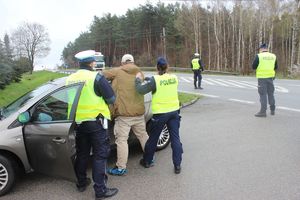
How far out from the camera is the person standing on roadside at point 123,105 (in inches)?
204

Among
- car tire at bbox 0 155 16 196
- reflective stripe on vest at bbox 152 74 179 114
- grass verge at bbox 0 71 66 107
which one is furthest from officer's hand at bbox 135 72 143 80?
grass verge at bbox 0 71 66 107

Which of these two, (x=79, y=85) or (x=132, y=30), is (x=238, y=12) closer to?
(x=132, y=30)

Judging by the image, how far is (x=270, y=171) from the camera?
5039mm

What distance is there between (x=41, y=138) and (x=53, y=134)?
0.62 feet

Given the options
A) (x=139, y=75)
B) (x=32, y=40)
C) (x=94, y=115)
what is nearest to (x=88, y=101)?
(x=94, y=115)

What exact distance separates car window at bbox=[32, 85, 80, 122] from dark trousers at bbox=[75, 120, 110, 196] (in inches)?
16.0

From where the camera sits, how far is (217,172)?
16.7 feet

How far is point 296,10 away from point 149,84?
35373 mm

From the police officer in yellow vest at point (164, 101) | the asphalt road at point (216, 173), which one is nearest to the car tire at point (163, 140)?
the asphalt road at point (216, 173)

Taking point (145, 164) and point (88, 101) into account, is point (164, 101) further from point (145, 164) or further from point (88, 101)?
point (88, 101)

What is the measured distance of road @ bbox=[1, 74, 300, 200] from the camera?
442cm

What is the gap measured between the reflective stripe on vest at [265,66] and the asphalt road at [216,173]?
67.1 inches

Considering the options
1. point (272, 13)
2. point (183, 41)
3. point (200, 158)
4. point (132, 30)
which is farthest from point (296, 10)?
point (200, 158)

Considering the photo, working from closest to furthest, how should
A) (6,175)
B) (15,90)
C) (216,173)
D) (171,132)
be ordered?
(6,175) < (216,173) < (171,132) < (15,90)
